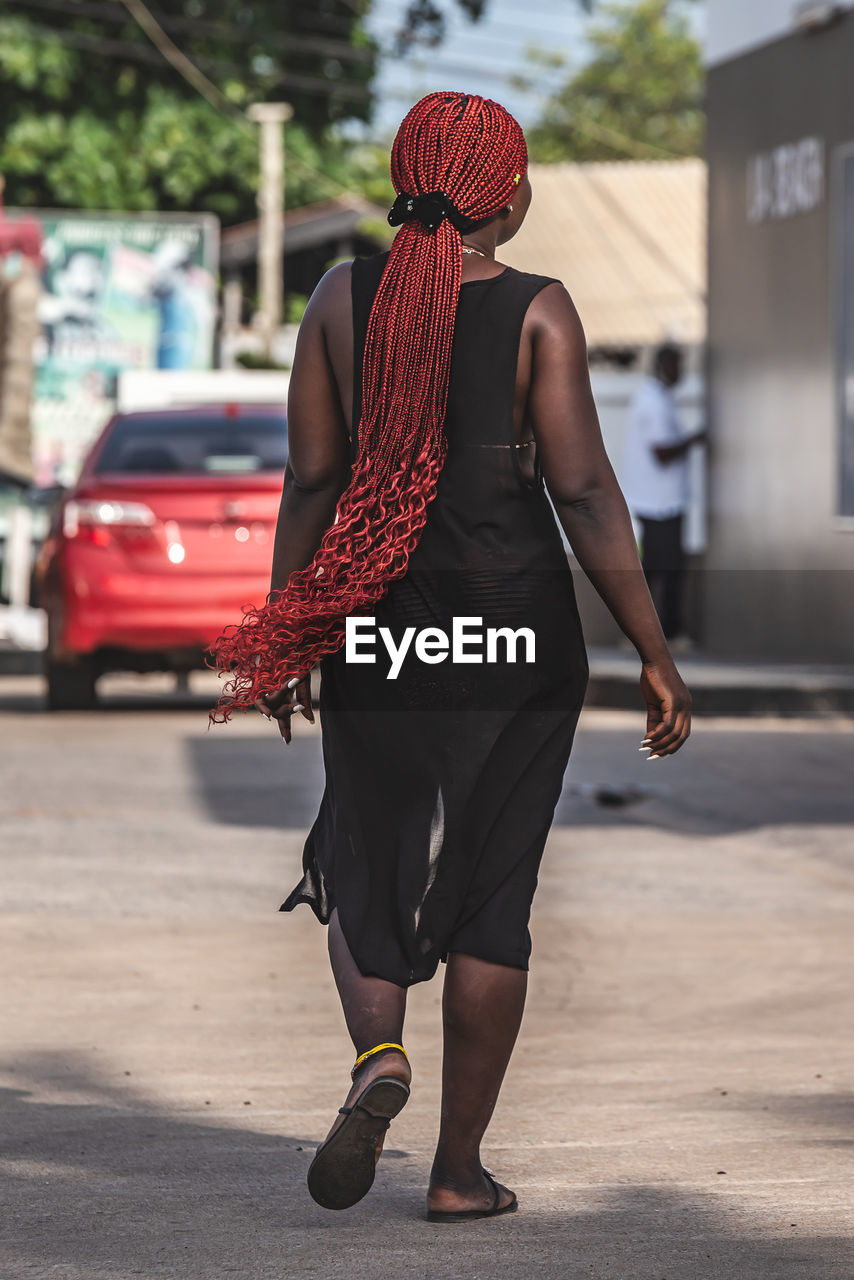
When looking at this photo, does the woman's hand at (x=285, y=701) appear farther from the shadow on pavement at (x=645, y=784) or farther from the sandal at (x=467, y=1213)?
the shadow on pavement at (x=645, y=784)

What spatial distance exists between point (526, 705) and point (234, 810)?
567cm

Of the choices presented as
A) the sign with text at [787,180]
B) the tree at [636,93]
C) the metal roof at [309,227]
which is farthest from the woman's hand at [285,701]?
the tree at [636,93]

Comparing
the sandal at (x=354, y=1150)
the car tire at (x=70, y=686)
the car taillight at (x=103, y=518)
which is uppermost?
the car taillight at (x=103, y=518)

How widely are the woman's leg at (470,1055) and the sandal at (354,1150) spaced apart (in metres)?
0.23

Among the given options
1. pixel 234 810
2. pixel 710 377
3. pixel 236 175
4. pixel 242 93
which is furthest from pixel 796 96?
pixel 236 175

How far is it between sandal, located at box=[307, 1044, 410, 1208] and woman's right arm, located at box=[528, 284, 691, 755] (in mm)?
716

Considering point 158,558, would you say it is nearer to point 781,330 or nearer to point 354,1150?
point 781,330

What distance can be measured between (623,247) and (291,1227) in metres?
30.1

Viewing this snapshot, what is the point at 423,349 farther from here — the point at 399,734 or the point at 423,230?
the point at 399,734

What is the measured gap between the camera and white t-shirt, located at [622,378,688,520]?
16.0m

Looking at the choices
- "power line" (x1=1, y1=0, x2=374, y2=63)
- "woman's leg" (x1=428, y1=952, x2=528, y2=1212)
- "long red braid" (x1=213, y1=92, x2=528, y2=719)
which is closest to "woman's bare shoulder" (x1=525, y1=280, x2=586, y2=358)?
"long red braid" (x1=213, y1=92, x2=528, y2=719)

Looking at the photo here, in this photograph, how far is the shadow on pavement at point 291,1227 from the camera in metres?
3.63

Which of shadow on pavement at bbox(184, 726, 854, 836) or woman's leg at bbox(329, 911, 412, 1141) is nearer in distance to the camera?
woman's leg at bbox(329, 911, 412, 1141)

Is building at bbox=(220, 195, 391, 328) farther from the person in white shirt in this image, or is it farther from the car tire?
the car tire
